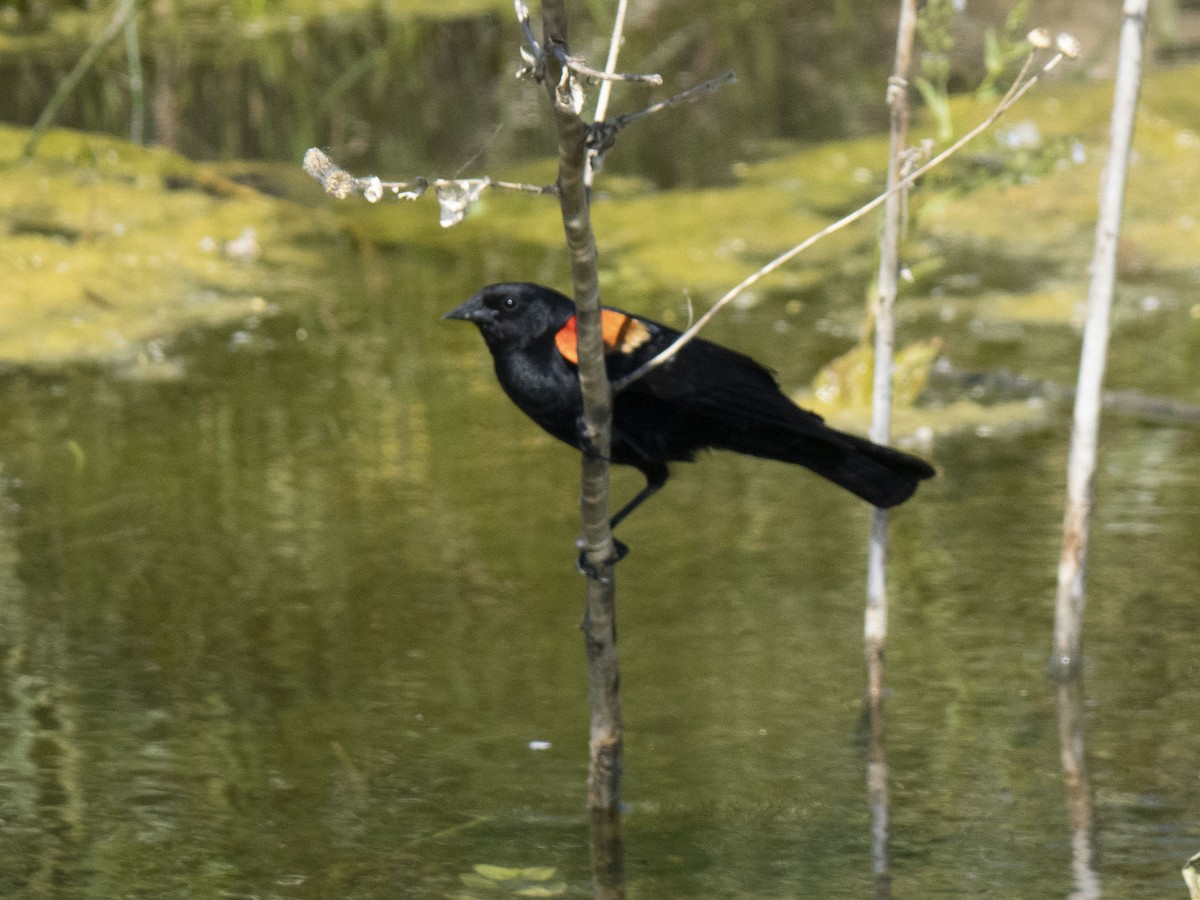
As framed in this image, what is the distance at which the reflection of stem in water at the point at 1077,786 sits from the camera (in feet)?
9.02

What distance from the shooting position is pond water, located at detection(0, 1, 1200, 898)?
9.49ft

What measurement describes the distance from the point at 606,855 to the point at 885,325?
114cm

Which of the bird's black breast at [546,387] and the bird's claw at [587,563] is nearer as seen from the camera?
the bird's claw at [587,563]

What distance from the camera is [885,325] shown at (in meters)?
3.36

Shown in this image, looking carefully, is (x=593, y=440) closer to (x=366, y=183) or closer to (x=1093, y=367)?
(x=366, y=183)

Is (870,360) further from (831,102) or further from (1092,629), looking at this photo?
(831,102)

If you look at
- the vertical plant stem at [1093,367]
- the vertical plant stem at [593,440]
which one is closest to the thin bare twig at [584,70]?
the vertical plant stem at [593,440]

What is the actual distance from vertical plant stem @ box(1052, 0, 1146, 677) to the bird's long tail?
A: 50cm

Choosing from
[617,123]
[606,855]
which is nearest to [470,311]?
[617,123]

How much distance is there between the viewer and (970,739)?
324 centimetres

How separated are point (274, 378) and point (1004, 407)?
216 centimetres

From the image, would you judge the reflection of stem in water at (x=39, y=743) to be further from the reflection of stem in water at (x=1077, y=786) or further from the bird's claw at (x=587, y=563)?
the reflection of stem in water at (x=1077, y=786)

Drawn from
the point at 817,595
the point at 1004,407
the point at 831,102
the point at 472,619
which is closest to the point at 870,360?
the point at 1004,407

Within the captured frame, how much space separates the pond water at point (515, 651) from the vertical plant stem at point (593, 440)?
0.19 meters
